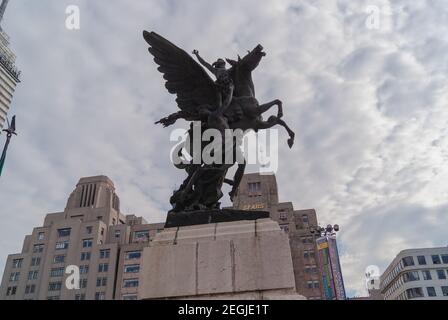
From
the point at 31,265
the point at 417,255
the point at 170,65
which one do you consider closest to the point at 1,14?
the point at 31,265

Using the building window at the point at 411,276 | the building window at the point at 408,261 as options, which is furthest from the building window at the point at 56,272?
the building window at the point at 408,261

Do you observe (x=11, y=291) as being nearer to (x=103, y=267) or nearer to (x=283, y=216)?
(x=103, y=267)

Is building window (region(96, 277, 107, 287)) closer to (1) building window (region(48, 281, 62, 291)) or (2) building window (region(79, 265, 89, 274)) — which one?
(2) building window (region(79, 265, 89, 274))

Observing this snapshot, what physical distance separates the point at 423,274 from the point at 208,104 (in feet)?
258

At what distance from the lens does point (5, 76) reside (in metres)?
58.5

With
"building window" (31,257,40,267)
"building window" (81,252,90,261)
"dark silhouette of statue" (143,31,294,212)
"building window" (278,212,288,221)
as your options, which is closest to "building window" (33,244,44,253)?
"building window" (31,257,40,267)

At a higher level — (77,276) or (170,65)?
(77,276)

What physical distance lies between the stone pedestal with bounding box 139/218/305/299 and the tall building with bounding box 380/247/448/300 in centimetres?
7784

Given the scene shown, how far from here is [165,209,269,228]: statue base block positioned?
21.4 ft

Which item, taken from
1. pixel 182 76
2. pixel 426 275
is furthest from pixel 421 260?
pixel 182 76
